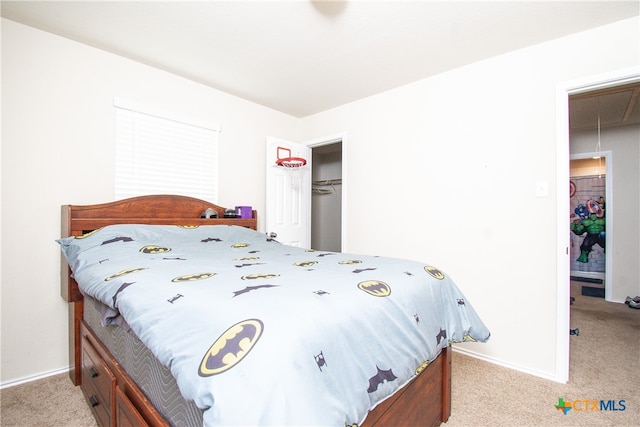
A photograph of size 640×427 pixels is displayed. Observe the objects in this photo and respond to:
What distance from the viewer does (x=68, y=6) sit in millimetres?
1864

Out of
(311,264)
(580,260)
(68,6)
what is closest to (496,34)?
(311,264)

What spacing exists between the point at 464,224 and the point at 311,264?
1.58m

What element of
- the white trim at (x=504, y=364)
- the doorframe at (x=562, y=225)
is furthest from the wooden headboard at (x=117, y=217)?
the doorframe at (x=562, y=225)

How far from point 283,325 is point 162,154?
2.45 metres

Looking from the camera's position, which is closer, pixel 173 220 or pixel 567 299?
pixel 567 299

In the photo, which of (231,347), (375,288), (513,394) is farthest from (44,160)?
(513,394)

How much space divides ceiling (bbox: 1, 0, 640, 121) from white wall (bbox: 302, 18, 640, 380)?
0.60 ft

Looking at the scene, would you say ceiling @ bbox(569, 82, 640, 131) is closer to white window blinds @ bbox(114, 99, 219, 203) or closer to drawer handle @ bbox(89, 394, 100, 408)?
white window blinds @ bbox(114, 99, 219, 203)

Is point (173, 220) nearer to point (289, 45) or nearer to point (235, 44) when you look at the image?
point (235, 44)

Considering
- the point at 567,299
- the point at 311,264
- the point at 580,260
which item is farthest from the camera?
the point at 580,260

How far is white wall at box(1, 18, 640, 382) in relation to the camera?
6.60ft

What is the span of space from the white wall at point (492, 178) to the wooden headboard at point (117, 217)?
172cm

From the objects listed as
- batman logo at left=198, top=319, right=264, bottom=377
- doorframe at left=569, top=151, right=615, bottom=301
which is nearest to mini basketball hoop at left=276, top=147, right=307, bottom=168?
batman logo at left=198, top=319, right=264, bottom=377

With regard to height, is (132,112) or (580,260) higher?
(132,112)
